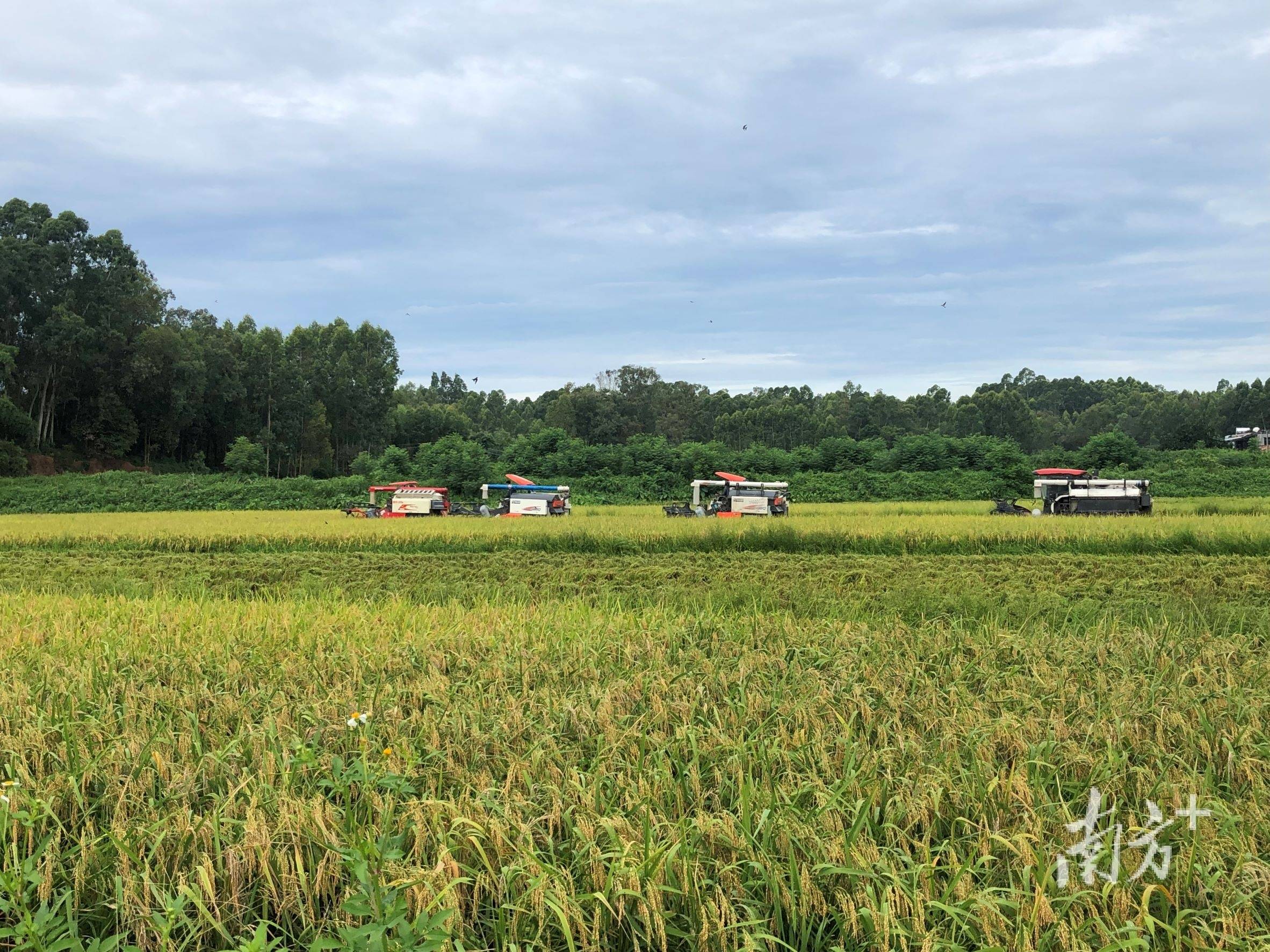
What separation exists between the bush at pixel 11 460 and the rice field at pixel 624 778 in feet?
150

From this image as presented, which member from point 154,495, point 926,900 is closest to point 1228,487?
point 926,900

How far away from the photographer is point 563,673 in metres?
5.07

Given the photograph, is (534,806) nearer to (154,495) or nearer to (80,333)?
(154,495)

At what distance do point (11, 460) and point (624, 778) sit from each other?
52.8 m

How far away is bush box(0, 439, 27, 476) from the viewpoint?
4297 cm

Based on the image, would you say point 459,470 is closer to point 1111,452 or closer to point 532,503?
point 532,503

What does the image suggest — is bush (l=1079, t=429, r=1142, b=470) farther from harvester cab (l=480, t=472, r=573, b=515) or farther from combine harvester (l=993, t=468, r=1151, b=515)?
harvester cab (l=480, t=472, r=573, b=515)

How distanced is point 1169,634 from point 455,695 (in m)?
5.67

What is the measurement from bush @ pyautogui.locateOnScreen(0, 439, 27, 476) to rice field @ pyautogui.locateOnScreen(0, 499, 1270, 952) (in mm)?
45570

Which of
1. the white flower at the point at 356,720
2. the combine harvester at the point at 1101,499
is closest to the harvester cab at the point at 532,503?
the combine harvester at the point at 1101,499

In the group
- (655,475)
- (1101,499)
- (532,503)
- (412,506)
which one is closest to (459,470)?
(655,475)

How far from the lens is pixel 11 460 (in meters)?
43.3

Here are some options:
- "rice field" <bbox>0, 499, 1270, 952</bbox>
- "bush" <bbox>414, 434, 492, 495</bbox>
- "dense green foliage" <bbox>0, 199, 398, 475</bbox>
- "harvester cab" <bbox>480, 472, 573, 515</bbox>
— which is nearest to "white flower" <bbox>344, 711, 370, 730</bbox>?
"rice field" <bbox>0, 499, 1270, 952</bbox>

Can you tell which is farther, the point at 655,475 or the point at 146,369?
the point at 146,369
